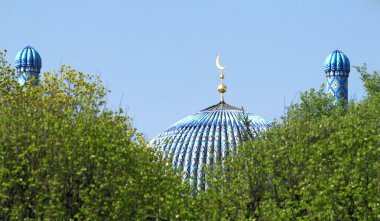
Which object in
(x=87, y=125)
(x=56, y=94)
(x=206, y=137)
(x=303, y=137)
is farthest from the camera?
(x=206, y=137)

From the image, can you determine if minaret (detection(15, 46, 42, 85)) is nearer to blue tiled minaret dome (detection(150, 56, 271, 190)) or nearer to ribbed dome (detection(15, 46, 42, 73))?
ribbed dome (detection(15, 46, 42, 73))

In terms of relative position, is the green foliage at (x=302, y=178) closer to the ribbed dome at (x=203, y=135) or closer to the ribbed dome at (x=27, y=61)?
the ribbed dome at (x=203, y=135)

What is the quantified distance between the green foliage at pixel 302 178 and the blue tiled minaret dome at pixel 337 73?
48420mm

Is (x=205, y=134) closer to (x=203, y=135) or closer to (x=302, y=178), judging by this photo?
(x=203, y=135)

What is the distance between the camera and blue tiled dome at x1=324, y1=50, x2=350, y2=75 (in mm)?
83500

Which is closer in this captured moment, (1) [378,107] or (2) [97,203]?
(2) [97,203]

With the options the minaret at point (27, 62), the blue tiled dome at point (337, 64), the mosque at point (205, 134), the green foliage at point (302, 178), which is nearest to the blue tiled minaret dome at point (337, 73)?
the blue tiled dome at point (337, 64)

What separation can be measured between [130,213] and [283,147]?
556cm

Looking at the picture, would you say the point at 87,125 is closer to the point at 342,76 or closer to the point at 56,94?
the point at 56,94

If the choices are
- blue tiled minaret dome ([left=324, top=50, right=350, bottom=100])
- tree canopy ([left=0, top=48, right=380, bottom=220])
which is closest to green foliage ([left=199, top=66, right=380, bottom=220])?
tree canopy ([left=0, top=48, right=380, bottom=220])

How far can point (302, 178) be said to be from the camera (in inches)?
1244

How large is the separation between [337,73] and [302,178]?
173ft

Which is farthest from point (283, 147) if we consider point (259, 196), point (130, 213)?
point (130, 213)

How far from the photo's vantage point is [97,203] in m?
28.4
